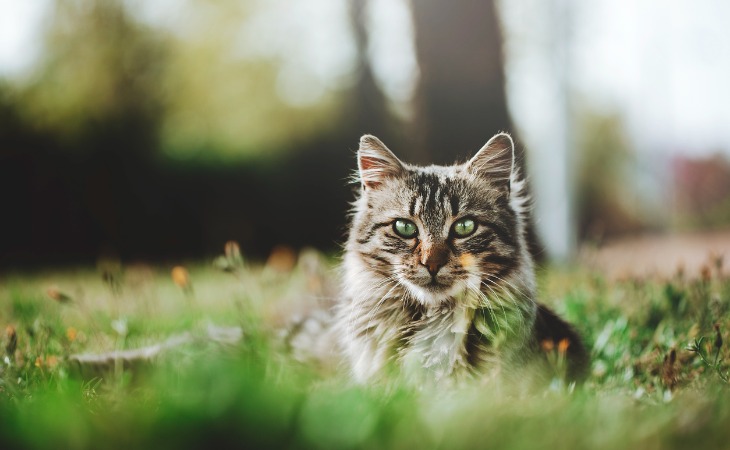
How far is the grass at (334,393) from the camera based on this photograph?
4.25 ft

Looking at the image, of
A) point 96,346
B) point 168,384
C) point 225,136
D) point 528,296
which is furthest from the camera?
point 225,136

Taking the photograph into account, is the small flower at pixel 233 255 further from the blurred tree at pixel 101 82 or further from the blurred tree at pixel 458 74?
the blurred tree at pixel 101 82

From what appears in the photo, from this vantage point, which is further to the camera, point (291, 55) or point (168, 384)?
point (291, 55)

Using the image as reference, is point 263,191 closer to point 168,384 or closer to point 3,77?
point 3,77

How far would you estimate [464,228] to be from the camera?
7.38 ft

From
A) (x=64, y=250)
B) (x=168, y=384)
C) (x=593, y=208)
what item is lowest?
(x=593, y=208)

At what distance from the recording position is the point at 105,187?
7078mm

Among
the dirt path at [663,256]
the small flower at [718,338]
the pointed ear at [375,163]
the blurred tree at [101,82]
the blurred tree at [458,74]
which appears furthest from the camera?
the blurred tree at [101,82]

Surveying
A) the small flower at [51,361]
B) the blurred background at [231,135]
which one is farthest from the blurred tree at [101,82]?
the small flower at [51,361]

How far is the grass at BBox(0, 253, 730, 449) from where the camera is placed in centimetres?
129

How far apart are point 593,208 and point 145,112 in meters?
6.13

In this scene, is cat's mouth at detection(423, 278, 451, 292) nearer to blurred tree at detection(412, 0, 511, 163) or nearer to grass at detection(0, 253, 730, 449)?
grass at detection(0, 253, 730, 449)

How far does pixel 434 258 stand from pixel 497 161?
1.60 ft

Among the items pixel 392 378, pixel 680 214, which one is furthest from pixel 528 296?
pixel 680 214
